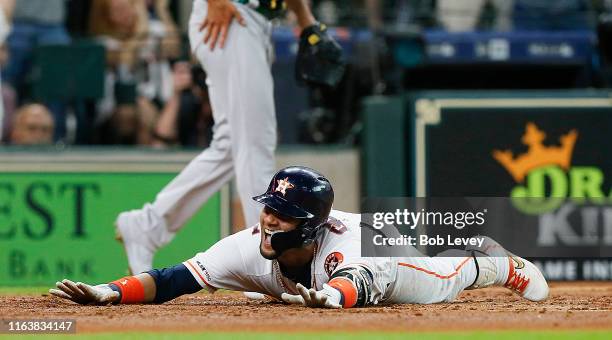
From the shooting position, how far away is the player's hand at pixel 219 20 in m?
6.42

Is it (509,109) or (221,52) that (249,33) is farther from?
(509,109)

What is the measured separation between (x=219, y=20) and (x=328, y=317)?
200 cm

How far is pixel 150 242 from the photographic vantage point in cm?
686

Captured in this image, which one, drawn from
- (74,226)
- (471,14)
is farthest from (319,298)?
(471,14)

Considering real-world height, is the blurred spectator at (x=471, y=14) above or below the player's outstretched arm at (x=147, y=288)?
above

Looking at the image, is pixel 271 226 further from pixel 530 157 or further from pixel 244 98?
pixel 530 157

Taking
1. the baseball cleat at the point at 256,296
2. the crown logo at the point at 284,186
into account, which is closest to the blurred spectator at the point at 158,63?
the baseball cleat at the point at 256,296

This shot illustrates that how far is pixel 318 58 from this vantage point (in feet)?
22.4

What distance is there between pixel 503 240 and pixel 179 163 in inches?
111

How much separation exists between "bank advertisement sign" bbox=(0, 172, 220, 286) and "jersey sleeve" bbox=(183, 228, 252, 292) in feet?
10.4

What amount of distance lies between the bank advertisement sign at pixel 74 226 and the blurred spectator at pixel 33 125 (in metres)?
0.44

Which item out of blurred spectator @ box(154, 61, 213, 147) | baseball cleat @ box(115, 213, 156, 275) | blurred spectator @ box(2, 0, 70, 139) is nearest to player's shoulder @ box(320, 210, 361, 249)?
baseball cleat @ box(115, 213, 156, 275)

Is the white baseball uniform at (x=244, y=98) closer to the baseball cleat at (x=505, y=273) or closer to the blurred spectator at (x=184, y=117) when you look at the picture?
the baseball cleat at (x=505, y=273)

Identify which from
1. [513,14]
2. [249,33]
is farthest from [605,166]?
[249,33]
